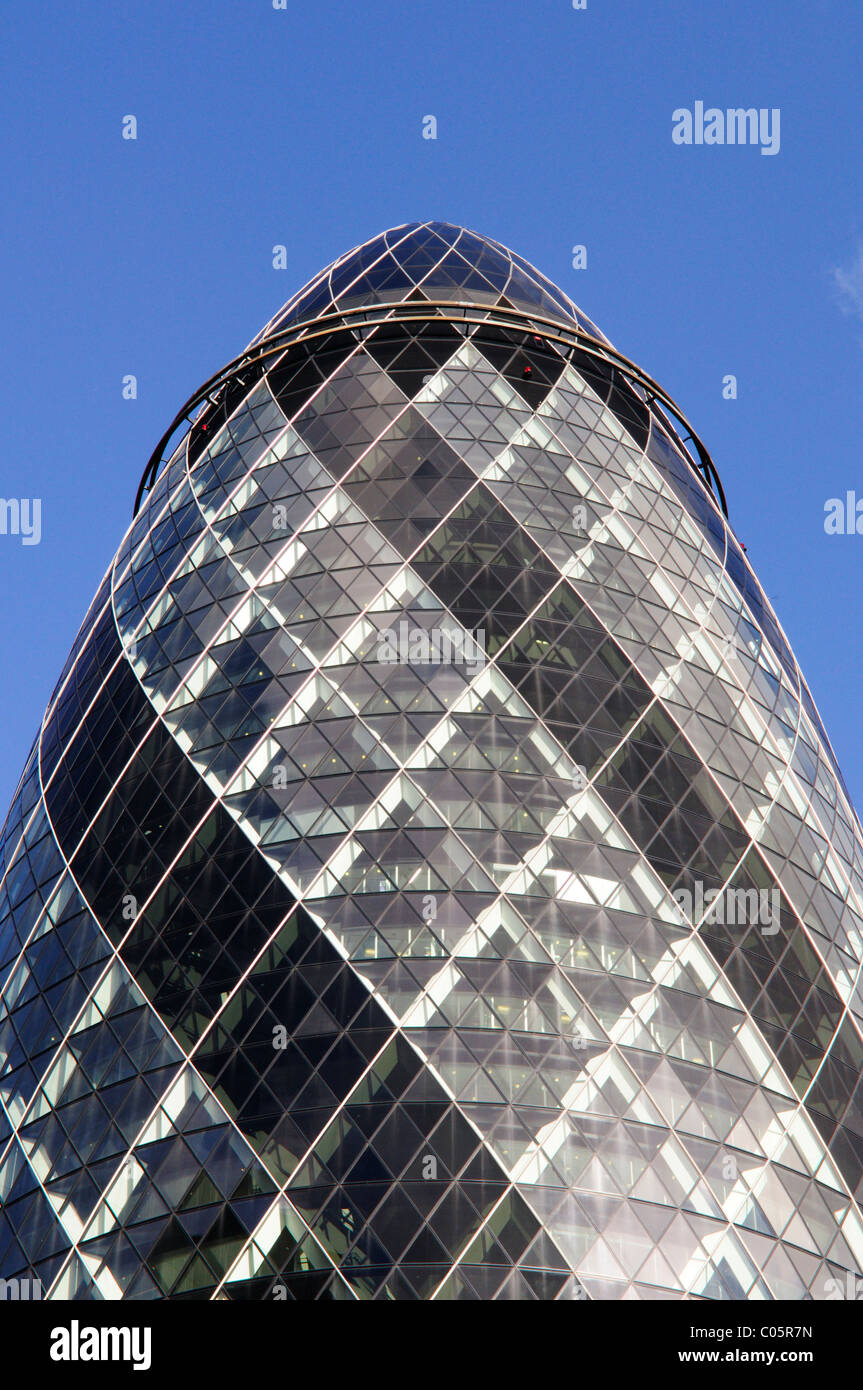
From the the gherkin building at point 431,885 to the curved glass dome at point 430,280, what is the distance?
1.42 metres

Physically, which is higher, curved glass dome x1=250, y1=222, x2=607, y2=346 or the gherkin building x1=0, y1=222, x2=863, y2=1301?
curved glass dome x1=250, y1=222, x2=607, y2=346

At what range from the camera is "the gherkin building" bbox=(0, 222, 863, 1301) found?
2877 centimetres

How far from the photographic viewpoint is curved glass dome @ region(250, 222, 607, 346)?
4269 cm

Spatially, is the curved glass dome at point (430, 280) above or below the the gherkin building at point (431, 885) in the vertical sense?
above

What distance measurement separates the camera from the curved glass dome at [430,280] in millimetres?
42688

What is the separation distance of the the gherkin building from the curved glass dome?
4.65 ft

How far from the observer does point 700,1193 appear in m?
29.3

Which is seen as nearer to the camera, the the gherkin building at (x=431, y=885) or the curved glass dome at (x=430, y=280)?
the the gherkin building at (x=431, y=885)

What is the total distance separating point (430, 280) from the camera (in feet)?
141

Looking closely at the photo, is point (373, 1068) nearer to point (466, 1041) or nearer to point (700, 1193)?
point (466, 1041)

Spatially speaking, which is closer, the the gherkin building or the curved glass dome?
the the gherkin building

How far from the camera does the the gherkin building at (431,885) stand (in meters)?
28.8

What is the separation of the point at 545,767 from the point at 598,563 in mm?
5828

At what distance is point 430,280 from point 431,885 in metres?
17.9
